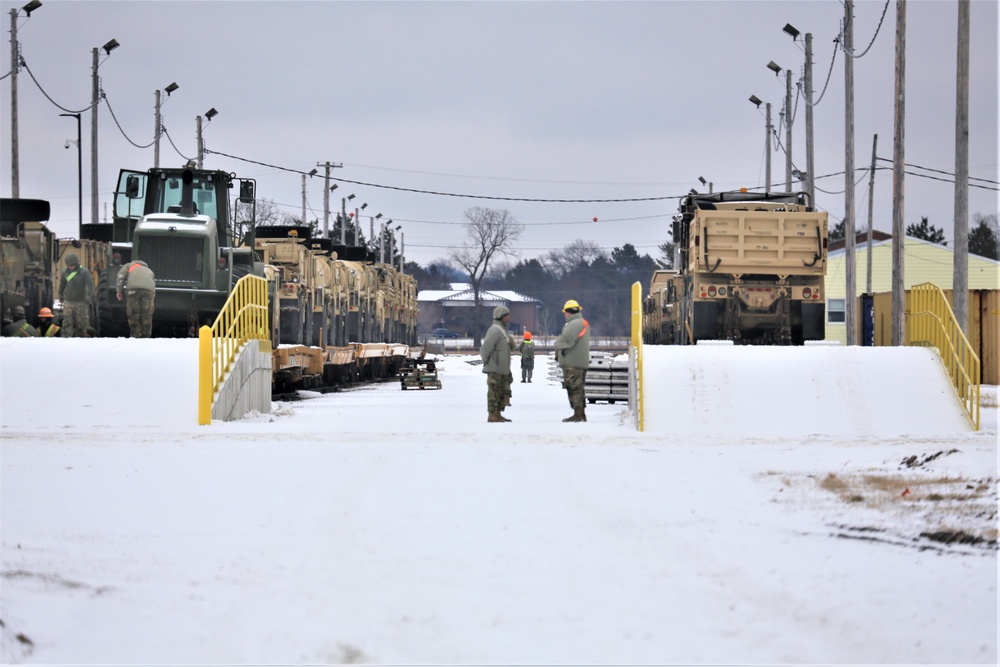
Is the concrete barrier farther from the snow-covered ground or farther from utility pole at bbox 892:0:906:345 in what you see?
utility pole at bbox 892:0:906:345

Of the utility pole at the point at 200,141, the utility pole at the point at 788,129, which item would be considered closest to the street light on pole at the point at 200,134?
the utility pole at the point at 200,141

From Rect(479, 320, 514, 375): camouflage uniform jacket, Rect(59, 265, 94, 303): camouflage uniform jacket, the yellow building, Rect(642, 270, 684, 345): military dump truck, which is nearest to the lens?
Rect(479, 320, 514, 375): camouflage uniform jacket

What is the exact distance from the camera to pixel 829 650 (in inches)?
209

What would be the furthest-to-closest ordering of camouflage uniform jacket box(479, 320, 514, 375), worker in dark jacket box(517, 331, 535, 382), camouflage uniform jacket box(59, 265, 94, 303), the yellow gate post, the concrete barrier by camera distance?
worker in dark jacket box(517, 331, 535, 382) → camouflage uniform jacket box(59, 265, 94, 303) → camouflage uniform jacket box(479, 320, 514, 375) → the concrete barrier → the yellow gate post

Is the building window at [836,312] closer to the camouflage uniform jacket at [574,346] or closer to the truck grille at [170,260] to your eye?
the truck grille at [170,260]

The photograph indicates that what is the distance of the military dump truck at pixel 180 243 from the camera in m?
23.3

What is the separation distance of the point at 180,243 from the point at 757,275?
10967 millimetres

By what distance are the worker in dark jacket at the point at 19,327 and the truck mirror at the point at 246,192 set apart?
14.6ft

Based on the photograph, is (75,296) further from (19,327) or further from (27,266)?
(27,266)

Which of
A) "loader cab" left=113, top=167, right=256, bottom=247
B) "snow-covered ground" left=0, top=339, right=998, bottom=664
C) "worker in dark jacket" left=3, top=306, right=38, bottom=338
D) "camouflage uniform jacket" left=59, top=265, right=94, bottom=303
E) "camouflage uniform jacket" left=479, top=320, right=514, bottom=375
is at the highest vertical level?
"loader cab" left=113, top=167, right=256, bottom=247

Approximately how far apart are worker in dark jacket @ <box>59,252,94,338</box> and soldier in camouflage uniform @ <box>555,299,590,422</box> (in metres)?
8.66

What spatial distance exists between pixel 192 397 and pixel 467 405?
8483mm

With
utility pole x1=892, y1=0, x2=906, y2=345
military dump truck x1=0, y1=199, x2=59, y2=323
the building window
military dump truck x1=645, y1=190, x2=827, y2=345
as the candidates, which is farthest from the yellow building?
military dump truck x1=0, y1=199, x2=59, y2=323

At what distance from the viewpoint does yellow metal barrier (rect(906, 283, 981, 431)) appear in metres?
16.0
